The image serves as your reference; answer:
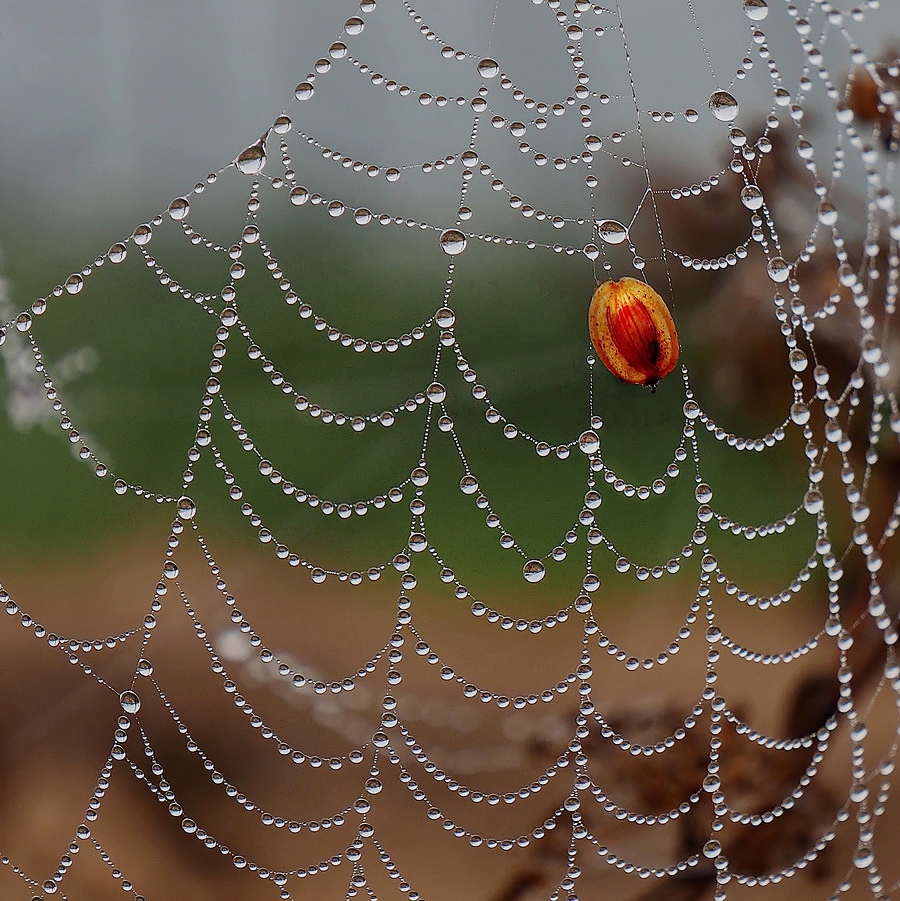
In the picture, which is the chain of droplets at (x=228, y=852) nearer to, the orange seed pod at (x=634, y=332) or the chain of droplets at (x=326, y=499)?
the chain of droplets at (x=326, y=499)

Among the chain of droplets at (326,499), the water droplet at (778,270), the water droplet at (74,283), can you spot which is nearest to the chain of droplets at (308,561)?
the chain of droplets at (326,499)

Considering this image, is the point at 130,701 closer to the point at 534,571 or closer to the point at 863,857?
the point at 534,571

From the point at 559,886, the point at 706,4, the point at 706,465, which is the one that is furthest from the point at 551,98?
the point at 559,886

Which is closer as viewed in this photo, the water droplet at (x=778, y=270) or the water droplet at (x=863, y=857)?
the water droplet at (x=778, y=270)

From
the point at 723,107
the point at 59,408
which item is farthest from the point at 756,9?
the point at 59,408

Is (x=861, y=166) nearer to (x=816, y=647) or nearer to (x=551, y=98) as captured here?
(x=551, y=98)

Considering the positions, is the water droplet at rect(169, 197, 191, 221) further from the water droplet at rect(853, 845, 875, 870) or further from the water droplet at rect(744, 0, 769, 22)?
the water droplet at rect(853, 845, 875, 870)
